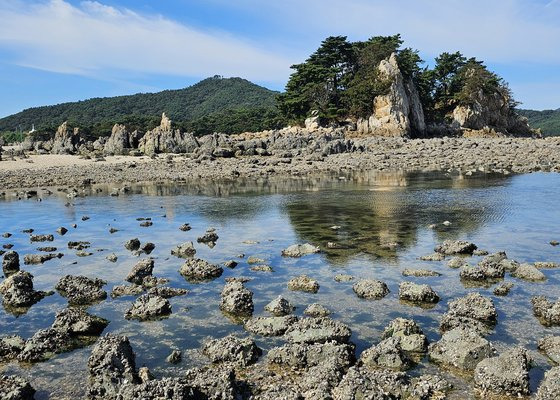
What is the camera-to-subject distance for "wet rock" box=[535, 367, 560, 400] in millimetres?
9152

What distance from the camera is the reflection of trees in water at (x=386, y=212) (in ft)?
75.1

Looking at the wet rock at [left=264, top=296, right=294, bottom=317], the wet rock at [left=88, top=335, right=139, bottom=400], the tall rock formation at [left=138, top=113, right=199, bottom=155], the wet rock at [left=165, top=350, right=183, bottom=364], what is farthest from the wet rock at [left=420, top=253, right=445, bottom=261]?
the tall rock formation at [left=138, top=113, right=199, bottom=155]

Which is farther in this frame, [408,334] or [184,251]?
[184,251]

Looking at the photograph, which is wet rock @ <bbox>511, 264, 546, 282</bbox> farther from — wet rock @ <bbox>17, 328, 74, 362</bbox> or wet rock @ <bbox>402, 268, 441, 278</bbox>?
wet rock @ <bbox>17, 328, 74, 362</bbox>

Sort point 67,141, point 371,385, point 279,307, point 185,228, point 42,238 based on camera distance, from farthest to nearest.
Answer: point 67,141
point 185,228
point 42,238
point 279,307
point 371,385

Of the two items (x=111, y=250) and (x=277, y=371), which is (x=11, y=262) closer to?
(x=111, y=250)

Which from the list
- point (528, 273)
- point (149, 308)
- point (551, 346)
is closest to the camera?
point (551, 346)

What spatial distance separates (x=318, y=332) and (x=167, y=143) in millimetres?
70330

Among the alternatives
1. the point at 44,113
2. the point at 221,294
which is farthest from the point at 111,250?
the point at 44,113

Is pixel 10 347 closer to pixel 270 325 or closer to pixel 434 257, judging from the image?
pixel 270 325

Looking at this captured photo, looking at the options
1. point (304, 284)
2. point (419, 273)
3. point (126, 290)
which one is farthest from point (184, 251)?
point (419, 273)

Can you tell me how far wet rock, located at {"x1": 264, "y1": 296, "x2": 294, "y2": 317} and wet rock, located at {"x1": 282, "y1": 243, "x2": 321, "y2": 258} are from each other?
616 cm

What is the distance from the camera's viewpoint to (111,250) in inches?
897

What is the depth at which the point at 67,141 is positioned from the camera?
3354 inches
